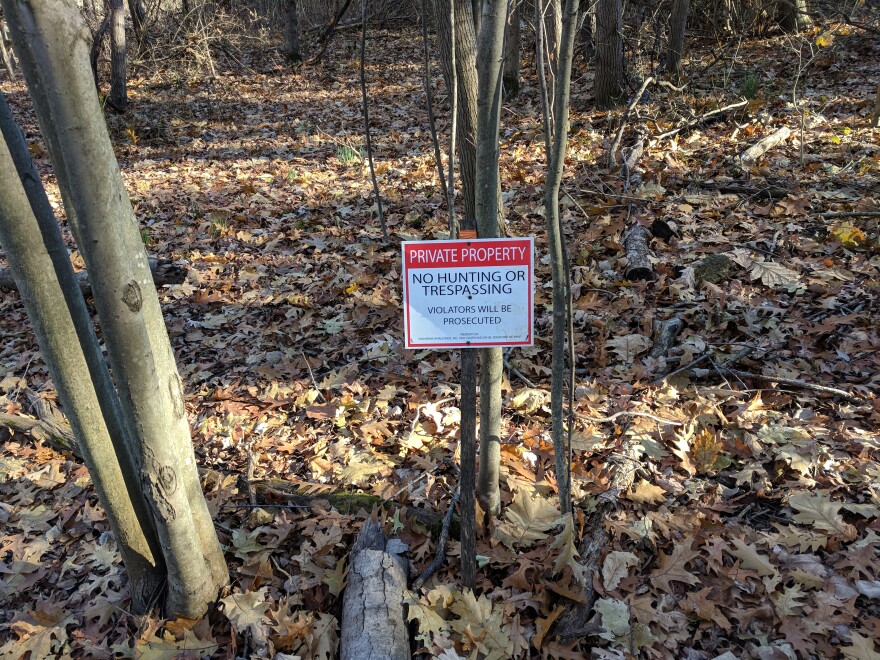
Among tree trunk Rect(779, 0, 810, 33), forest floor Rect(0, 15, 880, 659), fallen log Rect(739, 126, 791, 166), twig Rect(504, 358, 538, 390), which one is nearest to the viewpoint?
forest floor Rect(0, 15, 880, 659)

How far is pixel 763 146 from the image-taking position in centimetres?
651

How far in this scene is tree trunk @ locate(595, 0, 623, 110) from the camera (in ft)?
26.8

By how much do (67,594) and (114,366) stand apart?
1651 mm

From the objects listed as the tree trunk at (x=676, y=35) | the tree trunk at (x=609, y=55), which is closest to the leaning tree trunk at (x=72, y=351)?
the tree trunk at (x=609, y=55)

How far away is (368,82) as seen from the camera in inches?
498

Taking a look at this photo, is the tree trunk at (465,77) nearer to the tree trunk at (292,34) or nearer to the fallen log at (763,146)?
the fallen log at (763,146)

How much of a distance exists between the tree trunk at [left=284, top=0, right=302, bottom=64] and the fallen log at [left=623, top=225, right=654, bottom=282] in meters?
12.4

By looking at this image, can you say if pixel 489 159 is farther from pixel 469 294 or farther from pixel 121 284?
pixel 121 284

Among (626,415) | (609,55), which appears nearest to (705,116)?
(609,55)

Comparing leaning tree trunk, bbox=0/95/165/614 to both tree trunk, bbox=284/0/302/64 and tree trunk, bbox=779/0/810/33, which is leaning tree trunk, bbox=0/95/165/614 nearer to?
tree trunk, bbox=779/0/810/33

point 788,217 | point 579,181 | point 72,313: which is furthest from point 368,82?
point 72,313

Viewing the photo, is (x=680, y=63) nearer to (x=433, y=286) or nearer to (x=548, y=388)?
(x=548, y=388)

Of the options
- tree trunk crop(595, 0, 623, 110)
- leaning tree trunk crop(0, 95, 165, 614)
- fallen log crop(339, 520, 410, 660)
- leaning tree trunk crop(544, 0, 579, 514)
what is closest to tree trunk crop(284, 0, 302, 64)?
tree trunk crop(595, 0, 623, 110)

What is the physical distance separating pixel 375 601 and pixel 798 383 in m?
2.70
